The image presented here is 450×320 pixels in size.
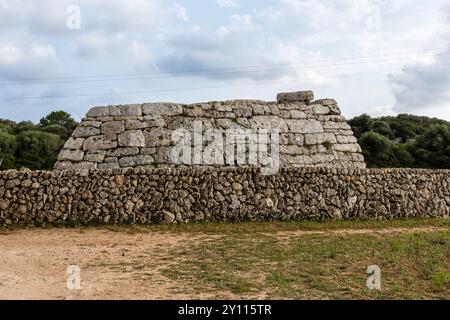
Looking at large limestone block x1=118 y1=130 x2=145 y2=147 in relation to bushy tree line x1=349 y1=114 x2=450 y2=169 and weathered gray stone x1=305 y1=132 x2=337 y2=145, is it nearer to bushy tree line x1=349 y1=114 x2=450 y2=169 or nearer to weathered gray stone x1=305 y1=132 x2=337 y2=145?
weathered gray stone x1=305 y1=132 x2=337 y2=145

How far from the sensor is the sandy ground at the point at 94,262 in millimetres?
6922

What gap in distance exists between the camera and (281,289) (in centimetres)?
712

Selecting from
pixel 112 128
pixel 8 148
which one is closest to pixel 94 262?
pixel 112 128

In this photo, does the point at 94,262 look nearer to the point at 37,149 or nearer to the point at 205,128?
the point at 205,128

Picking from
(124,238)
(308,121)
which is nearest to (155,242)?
(124,238)

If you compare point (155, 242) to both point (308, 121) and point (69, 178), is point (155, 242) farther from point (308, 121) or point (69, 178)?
point (308, 121)

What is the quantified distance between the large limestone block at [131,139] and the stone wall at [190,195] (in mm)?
1130

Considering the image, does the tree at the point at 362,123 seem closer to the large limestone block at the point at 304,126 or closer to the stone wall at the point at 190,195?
the large limestone block at the point at 304,126

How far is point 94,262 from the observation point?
29.5 ft

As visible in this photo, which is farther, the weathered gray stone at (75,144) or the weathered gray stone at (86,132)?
the weathered gray stone at (86,132)

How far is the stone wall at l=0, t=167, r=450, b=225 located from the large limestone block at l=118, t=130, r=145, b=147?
3.71ft

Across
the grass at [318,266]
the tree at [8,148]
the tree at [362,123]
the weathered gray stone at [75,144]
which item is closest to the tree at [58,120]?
the tree at [8,148]
